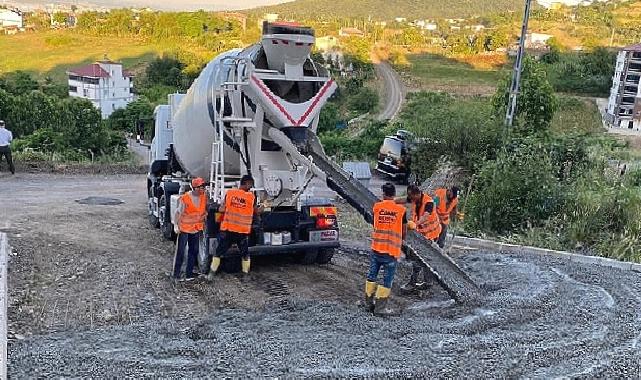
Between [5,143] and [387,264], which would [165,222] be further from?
[5,143]

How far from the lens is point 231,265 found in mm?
8289

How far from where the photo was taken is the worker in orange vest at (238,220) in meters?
7.63

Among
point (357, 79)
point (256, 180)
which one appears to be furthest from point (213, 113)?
point (357, 79)

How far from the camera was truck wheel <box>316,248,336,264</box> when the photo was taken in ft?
29.0

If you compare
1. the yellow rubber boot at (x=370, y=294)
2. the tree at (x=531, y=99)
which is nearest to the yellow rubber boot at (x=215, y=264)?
the yellow rubber boot at (x=370, y=294)

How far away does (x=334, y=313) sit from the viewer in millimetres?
6660

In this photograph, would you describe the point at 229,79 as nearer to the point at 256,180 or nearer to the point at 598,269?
the point at 256,180

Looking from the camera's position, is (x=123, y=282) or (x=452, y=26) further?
(x=452, y=26)

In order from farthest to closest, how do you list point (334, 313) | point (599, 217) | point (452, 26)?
point (452, 26), point (599, 217), point (334, 313)

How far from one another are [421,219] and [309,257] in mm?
1905

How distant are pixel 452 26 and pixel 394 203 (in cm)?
13134

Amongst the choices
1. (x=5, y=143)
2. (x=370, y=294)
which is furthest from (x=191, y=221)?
(x=5, y=143)

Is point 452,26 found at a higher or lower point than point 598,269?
higher

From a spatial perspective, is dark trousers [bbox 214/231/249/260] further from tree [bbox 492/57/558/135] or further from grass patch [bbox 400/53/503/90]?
grass patch [bbox 400/53/503/90]
